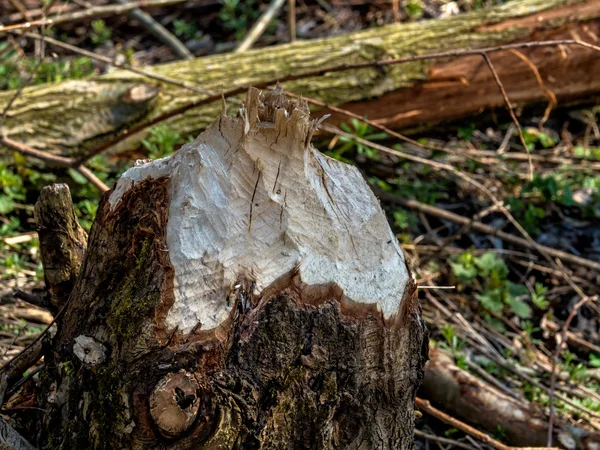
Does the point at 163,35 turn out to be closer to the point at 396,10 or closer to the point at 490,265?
the point at 396,10

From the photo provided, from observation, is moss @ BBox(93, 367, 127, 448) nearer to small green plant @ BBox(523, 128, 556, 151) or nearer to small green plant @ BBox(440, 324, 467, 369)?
small green plant @ BBox(440, 324, 467, 369)

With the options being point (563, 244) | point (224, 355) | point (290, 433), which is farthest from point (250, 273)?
point (563, 244)

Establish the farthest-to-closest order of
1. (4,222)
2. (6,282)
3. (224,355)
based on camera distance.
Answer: (4,222)
(6,282)
(224,355)

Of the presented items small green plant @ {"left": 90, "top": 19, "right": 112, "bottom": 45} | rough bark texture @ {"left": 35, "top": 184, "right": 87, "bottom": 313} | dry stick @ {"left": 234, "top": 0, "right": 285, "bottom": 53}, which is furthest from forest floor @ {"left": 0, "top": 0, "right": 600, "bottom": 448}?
dry stick @ {"left": 234, "top": 0, "right": 285, "bottom": 53}

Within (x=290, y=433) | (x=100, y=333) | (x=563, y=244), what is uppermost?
→ (x=100, y=333)

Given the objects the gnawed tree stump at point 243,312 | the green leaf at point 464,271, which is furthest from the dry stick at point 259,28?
the gnawed tree stump at point 243,312

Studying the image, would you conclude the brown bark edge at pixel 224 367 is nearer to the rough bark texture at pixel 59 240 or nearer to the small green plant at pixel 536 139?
the rough bark texture at pixel 59 240

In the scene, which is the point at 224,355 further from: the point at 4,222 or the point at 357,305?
the point at 4,222
